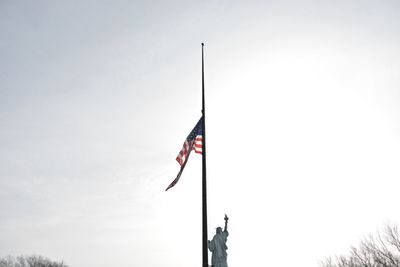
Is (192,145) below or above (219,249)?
above

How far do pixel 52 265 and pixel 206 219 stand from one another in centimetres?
9358

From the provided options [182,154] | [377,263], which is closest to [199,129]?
[182,154]

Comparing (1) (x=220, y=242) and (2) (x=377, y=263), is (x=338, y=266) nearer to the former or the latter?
(2) (x=377, y=263)

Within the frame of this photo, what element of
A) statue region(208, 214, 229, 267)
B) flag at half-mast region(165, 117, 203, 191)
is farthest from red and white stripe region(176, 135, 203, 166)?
statue region(208, 214, 229, 267)

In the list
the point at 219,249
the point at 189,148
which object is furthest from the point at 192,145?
the point at 219,249

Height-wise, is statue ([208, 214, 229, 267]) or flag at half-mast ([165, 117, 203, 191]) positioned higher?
flag at half-mast ([165, 117, 203, 191])

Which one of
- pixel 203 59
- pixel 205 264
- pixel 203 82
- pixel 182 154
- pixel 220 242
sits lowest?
pixel 205 264

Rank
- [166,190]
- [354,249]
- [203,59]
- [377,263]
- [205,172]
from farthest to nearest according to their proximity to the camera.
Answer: [354,249] → [377,263] → [203,59] → [166,190] → [205,172]

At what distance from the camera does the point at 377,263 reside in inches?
1459

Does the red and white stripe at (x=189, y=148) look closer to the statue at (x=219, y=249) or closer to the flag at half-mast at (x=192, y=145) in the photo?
the flag at half-mast at (x=192, y=145)

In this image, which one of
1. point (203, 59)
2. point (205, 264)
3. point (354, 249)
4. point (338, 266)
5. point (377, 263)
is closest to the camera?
point (205, 264)

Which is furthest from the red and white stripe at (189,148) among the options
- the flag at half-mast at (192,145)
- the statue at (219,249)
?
the statue at (219,249)

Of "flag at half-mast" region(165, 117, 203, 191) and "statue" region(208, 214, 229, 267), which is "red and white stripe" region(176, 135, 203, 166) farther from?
"statue" region(208, 214, 229, 267)

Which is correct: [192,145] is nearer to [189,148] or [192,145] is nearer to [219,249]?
[189,148]
